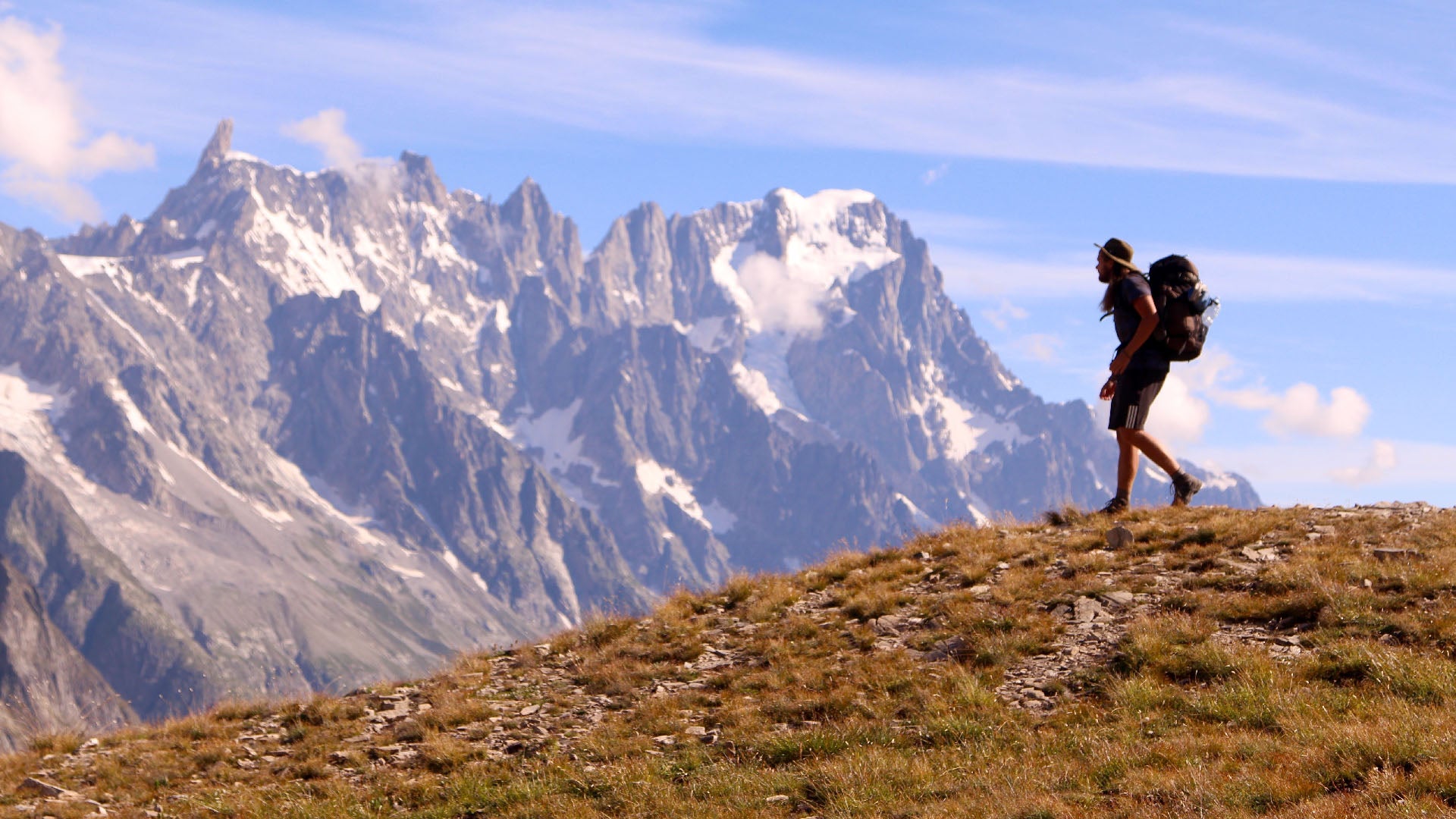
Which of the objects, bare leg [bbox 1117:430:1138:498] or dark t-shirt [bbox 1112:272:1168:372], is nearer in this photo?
dark t-shirt [bbox 1112:272:1168:372]

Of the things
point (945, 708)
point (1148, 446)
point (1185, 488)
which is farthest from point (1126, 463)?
point (945, 708)

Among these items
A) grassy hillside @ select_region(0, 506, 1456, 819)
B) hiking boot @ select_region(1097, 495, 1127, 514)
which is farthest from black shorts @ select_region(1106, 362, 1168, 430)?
hiking boot @ select_region(1097, 495, 1127, 514)

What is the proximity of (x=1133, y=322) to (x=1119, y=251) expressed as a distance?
1.12 metres

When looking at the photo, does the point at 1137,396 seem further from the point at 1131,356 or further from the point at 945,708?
the point at 945,708

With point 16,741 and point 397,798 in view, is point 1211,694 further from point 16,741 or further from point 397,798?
point 16,741

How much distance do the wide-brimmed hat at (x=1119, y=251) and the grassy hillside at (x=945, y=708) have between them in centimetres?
380

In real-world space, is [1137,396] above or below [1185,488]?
above

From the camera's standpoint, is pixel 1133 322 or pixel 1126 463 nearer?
pixel 1133 322

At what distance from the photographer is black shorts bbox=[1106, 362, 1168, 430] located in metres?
16.1

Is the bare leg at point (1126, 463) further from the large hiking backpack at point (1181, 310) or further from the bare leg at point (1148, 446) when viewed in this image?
the large hiking backpack at point (1181, 310)

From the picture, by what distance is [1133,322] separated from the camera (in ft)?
52.9

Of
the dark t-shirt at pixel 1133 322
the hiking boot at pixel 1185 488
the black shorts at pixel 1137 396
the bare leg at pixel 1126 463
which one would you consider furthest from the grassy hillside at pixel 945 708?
the dark t-shirt at pixel 1133 322

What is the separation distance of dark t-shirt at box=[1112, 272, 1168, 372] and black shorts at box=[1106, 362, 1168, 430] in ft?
0.32

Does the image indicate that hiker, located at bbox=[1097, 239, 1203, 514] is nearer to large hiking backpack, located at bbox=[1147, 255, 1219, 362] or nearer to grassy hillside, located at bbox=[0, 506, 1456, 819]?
large hiking backpack, located at bbox=[1147, 255, 1219, 362]
